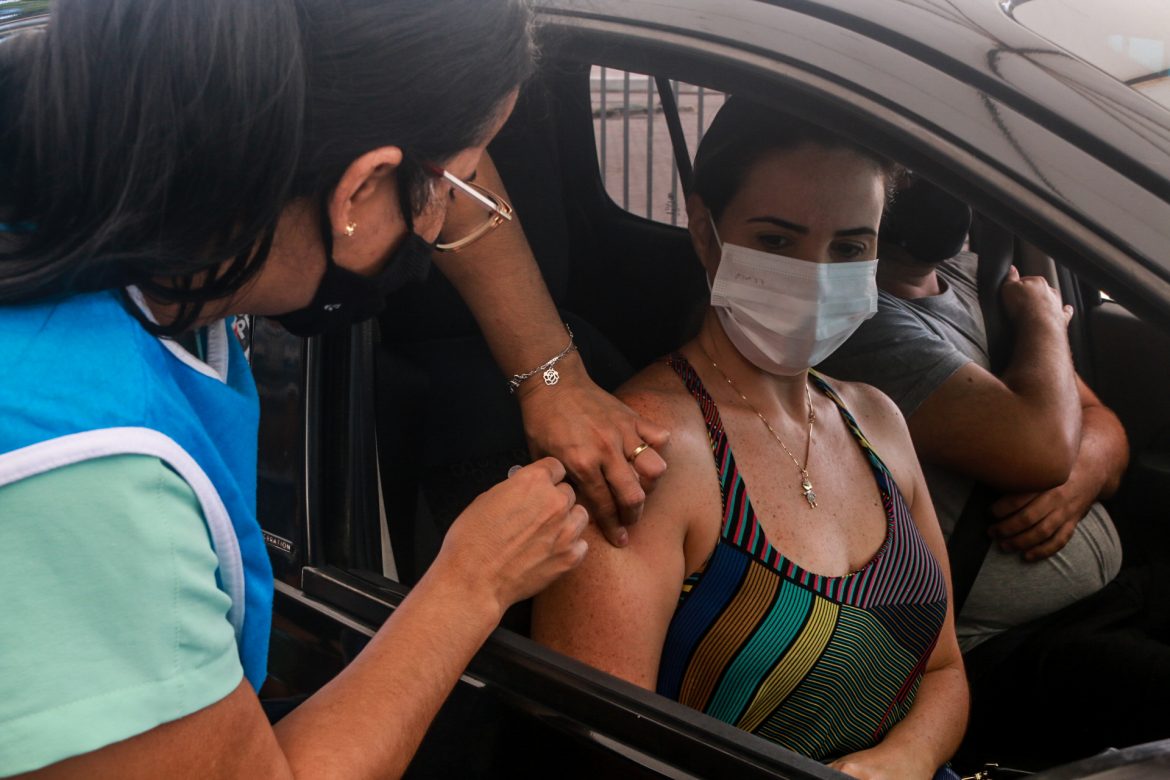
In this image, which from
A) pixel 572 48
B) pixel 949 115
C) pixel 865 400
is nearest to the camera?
pixel 949 115

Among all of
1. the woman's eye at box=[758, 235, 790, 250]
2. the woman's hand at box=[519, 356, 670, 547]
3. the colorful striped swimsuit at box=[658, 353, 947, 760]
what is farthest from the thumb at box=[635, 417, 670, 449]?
the woman's eye at box=[758, 235, 790, 250]

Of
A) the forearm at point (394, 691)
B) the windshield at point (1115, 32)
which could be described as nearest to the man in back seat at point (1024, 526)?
the windshield at point (1115, 32)

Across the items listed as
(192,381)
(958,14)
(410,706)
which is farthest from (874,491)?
(192,381)

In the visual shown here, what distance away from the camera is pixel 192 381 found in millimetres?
1016

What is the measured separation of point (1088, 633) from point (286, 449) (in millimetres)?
1552

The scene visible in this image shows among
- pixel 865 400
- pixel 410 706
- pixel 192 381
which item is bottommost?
pixel 865 400

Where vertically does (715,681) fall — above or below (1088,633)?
above

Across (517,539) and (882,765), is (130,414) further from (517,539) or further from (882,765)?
(882,765)

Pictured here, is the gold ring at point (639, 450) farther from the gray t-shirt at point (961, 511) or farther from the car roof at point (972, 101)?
the gray t-shirt at point (961, 511)

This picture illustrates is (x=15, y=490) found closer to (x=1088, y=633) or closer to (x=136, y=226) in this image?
(x=136, y=226)

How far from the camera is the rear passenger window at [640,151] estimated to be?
243 centimetres

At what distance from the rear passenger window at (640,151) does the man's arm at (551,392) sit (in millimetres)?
652

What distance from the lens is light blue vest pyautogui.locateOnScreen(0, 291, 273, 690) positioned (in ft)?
2.71

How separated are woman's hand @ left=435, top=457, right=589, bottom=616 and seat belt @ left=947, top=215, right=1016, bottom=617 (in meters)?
1.06
